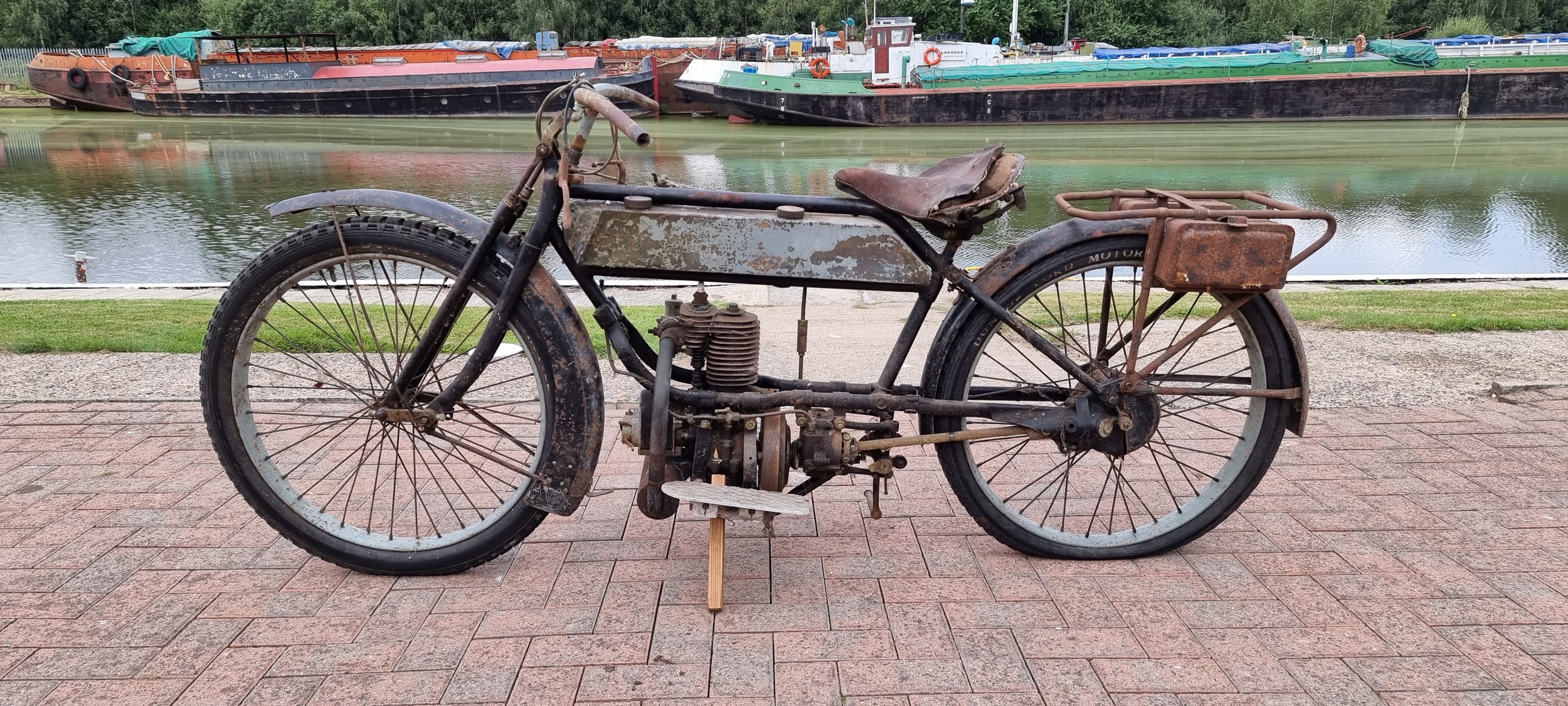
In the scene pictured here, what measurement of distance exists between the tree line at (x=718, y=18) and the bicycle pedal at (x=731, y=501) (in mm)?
48640

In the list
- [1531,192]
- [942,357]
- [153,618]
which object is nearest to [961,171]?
[942,357]

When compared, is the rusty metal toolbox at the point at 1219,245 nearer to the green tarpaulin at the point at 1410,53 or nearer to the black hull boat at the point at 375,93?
the black hull boat at the point at 375,93

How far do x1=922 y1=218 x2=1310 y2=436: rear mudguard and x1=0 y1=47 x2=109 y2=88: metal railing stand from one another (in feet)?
176

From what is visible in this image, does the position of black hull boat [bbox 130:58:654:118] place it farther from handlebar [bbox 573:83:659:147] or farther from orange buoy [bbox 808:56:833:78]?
handlebar [bbox 573:83:659:147]

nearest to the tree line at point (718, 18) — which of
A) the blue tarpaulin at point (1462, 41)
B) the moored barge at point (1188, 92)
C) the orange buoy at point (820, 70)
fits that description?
the blue tarpaulin at point (1462, 41)

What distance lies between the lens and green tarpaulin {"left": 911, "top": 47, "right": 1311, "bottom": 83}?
31.3 meters

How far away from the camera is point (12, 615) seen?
2.71m

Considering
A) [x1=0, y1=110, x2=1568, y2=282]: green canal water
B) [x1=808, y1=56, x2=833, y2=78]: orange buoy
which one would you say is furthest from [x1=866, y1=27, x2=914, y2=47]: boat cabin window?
[x1=0, y1=110, x2=1568, y2=282]: green canal water

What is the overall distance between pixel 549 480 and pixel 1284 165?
68.3ft

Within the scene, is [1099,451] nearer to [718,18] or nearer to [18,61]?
[718,18]

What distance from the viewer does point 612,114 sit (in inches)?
101

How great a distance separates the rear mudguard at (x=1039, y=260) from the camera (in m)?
2.86

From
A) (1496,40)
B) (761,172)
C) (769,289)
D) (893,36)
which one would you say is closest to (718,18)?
(893,36)

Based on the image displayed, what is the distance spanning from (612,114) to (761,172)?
56.6 ft
